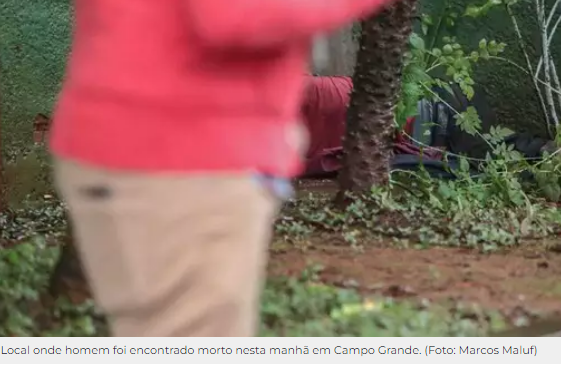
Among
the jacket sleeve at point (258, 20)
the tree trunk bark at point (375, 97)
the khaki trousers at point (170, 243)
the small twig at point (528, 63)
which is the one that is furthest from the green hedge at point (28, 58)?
the jacket sleeve at point (258, 20)

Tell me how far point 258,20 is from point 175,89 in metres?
0.16

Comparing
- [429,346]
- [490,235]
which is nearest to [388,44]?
[490,235]

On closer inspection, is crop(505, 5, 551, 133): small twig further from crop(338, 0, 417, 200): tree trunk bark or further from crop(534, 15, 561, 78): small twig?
crop(338, 0, 417, 200): tree trunk bark

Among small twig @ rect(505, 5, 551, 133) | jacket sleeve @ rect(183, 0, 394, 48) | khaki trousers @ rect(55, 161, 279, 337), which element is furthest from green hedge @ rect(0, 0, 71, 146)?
jacket sleeve @ rect(183, 0, 394, 48)

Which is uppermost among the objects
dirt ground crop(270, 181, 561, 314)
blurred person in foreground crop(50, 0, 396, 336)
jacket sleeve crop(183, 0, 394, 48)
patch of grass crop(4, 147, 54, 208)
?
jacket sleeve crop(183, 0, 394, 48)

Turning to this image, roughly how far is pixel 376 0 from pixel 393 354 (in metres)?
1.22

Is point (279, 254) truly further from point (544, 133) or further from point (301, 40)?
point (544, 133)

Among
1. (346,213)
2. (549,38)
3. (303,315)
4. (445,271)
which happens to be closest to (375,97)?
(346,213)

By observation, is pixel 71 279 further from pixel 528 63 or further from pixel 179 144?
pixel 528 63

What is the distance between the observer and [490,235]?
4.49 m

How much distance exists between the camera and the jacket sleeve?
49.6 inches

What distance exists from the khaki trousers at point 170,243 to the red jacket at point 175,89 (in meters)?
0.03

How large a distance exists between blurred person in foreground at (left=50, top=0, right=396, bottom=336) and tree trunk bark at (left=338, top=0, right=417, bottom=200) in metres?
3.42

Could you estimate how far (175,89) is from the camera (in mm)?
1326
